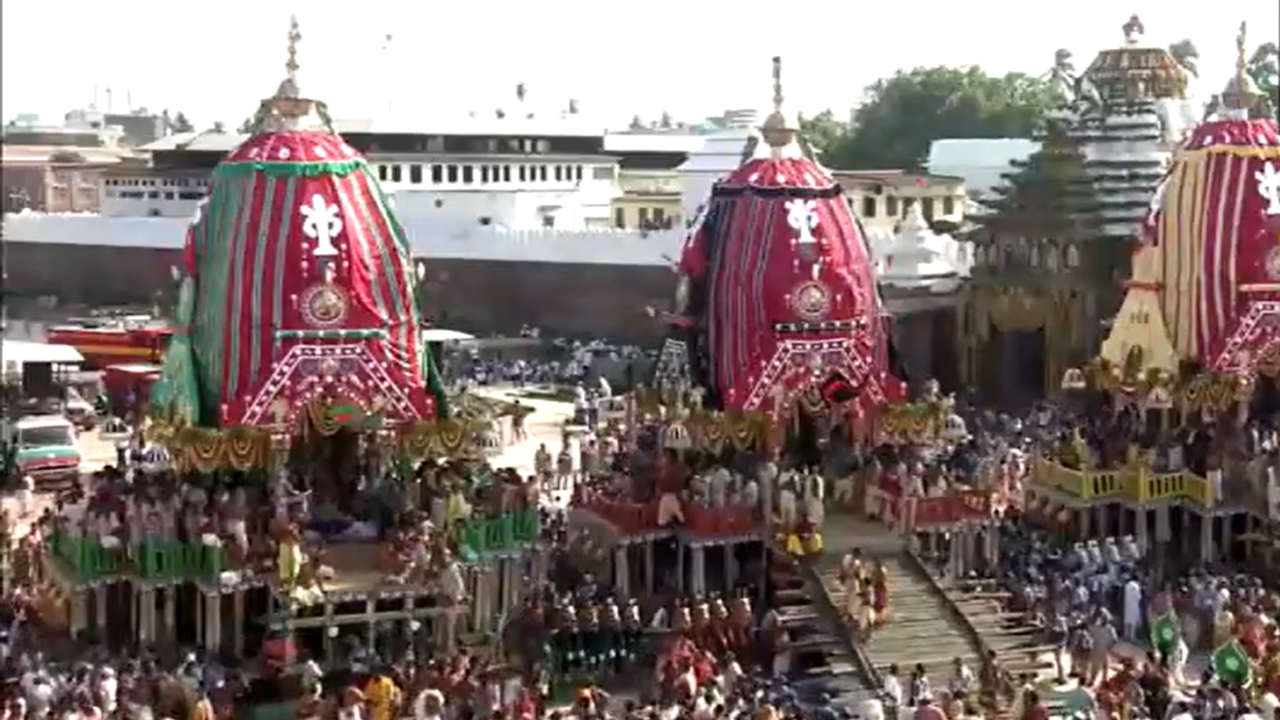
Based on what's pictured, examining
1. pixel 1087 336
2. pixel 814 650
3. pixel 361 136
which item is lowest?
pixel 814 650

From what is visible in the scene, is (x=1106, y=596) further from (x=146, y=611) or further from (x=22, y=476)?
(x=22, y=476)

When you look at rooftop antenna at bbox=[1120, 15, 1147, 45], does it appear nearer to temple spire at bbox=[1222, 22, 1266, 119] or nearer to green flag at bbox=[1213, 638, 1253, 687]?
temple spire at bbox=[1222, 22, 1266, 119]

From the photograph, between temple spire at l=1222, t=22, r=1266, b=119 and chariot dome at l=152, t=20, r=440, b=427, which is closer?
chariot dome at l=152, t=20, r=440, b=427

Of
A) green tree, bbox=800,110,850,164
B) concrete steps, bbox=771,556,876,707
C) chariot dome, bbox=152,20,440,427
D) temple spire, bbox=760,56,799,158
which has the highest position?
green tree, bbox=800,110,850,164

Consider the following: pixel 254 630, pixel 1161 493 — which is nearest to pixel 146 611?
pixel 254 630

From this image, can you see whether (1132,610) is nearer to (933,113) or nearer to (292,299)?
(292,299)

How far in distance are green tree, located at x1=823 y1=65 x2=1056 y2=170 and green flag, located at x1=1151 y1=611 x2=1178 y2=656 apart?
54260 millimetres

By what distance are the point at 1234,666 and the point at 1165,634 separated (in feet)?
5.00

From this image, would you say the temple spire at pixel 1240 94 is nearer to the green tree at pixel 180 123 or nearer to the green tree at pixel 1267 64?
the green tree at pixel 1267 64

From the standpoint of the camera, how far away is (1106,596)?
A: 2219 centimetres

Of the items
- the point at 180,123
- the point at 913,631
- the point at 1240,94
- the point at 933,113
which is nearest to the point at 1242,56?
the point at 1240,94

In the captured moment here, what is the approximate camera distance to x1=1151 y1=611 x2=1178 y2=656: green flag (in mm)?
19953

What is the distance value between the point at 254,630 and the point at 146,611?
3.85ft

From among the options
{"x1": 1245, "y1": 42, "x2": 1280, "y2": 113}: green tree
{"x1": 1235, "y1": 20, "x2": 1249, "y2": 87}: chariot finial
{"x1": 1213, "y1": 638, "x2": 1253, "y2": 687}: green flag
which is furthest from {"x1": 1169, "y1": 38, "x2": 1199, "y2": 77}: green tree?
{"x1": 1213, "y1": 638, "x2": 1253, "y2": 687}: green flag
